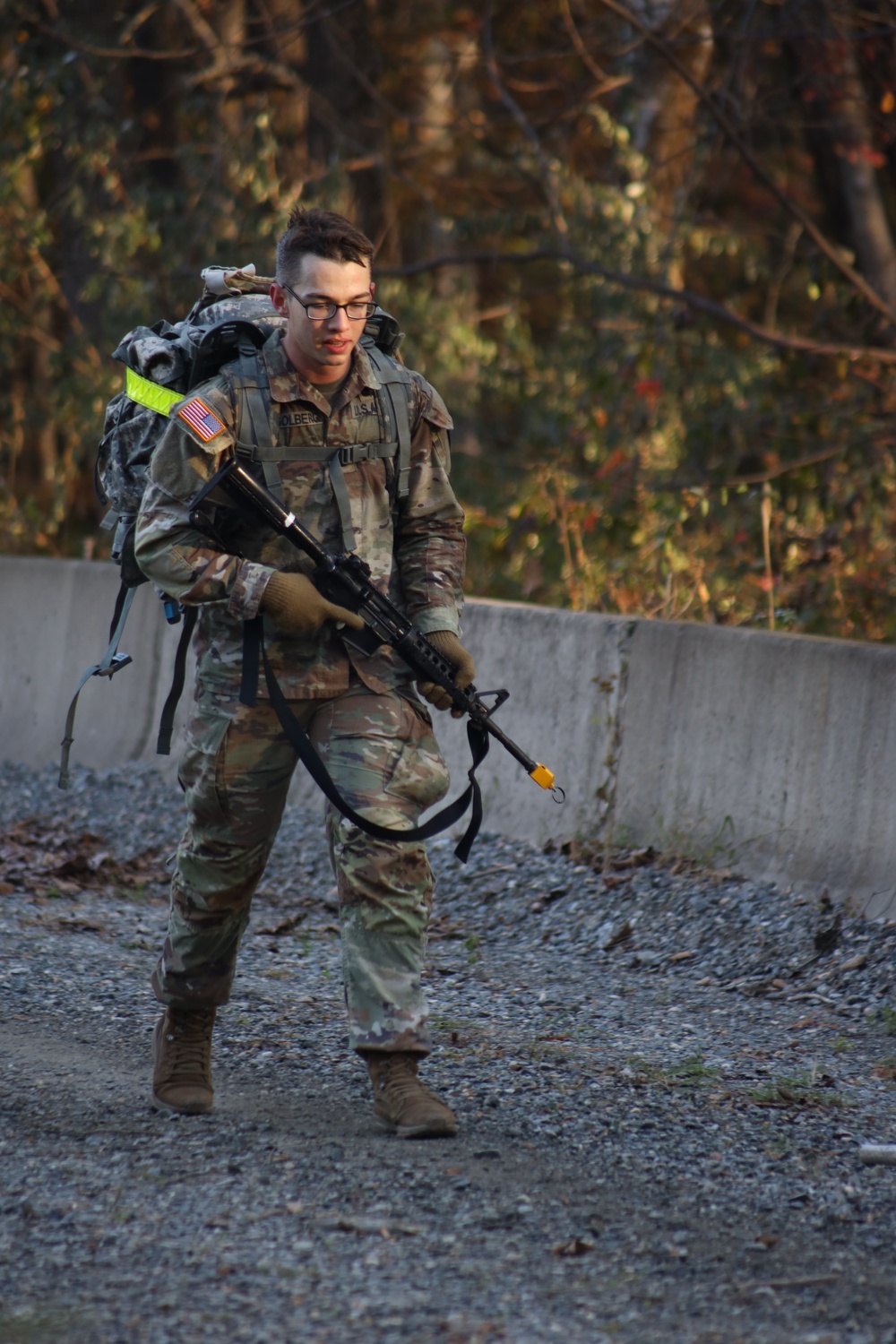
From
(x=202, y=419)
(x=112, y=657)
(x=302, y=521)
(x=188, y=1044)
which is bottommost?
(x=188, y=1044)

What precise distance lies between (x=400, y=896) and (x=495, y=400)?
42.7 feet

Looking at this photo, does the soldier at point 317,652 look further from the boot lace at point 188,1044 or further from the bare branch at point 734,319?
the bare branch at point 734,319

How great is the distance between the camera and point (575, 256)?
10195 mm

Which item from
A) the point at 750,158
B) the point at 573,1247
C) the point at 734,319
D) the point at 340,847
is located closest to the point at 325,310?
the point at 340,847

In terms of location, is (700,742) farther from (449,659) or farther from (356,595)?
(356,595)

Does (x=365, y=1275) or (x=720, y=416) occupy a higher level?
(x=720, y=416)

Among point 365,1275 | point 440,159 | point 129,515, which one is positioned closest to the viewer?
point 365,1275

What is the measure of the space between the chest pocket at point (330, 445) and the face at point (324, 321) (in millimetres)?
116

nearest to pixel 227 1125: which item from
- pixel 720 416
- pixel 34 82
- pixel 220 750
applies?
pixel 220 750

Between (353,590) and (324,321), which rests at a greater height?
(324,321)

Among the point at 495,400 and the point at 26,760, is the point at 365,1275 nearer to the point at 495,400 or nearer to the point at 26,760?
the point at 26,760

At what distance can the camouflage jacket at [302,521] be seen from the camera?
4.00 meters

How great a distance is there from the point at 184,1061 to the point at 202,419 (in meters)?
1.62

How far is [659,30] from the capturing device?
10320mm
